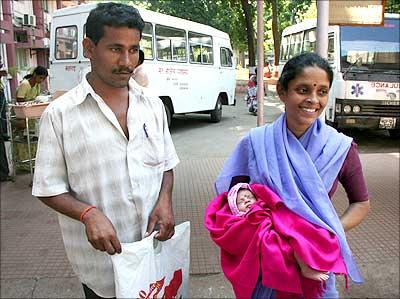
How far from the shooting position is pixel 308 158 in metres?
1.44

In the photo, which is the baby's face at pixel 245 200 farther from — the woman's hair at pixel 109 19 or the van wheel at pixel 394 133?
the van wheel at pixel 394 133

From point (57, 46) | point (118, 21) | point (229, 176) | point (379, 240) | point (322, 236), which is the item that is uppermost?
point (57, 46)

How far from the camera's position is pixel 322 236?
4.42 ft

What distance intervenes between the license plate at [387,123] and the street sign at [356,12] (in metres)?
4.59

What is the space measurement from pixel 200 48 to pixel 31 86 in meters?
2.93

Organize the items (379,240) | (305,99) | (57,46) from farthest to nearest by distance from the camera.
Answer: (57,46) < (379,240) < (305,99)

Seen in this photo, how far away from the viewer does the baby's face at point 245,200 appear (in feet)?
4.77

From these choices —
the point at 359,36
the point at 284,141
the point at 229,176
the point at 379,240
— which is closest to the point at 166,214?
the point at 229,176

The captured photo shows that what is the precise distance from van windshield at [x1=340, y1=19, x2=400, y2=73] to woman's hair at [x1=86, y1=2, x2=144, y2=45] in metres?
6.32

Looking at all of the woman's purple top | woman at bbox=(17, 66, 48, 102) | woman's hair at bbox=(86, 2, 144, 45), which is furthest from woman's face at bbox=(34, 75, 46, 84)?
the woman's purple top

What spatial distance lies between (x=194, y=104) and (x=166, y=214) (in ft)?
11.9

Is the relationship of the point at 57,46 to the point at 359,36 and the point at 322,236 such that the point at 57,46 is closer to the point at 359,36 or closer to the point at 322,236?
the point at 359,36

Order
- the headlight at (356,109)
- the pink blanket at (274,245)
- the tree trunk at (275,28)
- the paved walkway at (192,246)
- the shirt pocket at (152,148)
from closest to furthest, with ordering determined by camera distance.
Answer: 1. the pink blanket at (274,245)
2. the shirt pocket at (152,148)
3. the paved walkway at (192,246)
4. the tree trunk at (275,28)
5. the headlight at (356,109)

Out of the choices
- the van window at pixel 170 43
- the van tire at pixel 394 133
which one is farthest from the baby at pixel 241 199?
the van tire at pixel 394 133
